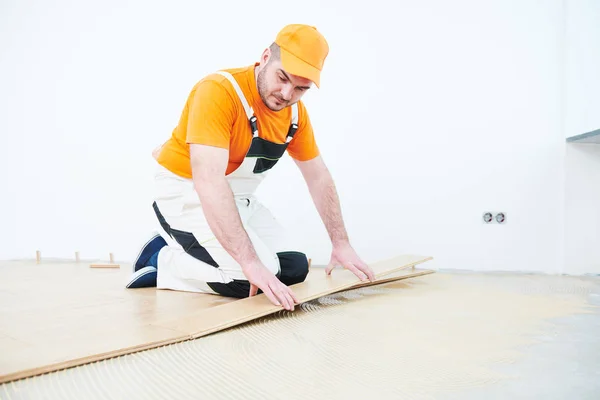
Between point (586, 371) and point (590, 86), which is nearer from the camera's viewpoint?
point (586, 371)

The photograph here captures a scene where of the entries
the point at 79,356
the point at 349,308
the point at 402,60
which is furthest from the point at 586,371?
the point at 402,60

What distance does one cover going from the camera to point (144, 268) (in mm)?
2195

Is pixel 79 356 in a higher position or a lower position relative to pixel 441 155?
lower

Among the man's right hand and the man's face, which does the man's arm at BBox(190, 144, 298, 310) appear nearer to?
the man's right hand

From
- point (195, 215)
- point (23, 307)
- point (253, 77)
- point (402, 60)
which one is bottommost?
point (23, 307)

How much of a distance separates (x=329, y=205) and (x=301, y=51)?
0.71 meters

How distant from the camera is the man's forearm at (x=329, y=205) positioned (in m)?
1.99

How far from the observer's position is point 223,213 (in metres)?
1.57

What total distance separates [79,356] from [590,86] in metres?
2.49

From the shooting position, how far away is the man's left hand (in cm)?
190

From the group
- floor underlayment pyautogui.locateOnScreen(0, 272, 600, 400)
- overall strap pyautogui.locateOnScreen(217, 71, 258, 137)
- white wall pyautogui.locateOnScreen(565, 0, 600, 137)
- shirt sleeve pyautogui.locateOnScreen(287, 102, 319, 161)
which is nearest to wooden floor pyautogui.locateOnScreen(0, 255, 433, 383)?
floor underlayment pyautogui.locateOnScreen(0, 272, 600, 400)

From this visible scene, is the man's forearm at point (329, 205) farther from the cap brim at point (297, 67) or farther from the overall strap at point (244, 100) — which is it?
the cap brim at point (297, 67)

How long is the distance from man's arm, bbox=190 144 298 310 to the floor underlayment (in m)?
0.15

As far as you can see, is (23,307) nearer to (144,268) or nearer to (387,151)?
(144,268)
